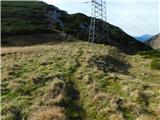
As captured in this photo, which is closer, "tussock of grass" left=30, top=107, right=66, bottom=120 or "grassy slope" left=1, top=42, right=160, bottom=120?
"tussock of grass" left=30, top=107, right=66, bottom=120

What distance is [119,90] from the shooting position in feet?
72.1

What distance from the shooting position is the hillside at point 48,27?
59031 millimetres

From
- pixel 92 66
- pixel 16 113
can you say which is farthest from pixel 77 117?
pixel 92 66

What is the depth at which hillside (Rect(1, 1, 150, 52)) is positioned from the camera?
59.0 meters

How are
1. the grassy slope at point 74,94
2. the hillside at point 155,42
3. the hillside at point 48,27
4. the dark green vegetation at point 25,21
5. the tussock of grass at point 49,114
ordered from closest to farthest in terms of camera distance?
the tussock of grass at point 49,114, the grassy slope at point 74,94, the hillside at point 48,27, the dark green vegetation at point 25,21, the hillside at point 155,42

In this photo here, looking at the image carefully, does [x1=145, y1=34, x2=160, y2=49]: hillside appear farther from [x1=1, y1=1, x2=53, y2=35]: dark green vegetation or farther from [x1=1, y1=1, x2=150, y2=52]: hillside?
[x1=1, y1=1, x2=53, y2=35]: dark green vegetation

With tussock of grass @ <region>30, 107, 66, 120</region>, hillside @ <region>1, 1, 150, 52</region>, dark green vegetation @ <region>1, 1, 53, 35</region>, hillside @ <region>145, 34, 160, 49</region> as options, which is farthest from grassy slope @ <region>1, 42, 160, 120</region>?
hillside @ <region>145, 34, 160, 49</region>

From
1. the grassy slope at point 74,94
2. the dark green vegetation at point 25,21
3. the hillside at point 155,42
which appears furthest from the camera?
Result: the hillside at point 155,42

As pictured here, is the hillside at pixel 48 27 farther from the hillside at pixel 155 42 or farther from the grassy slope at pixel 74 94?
the hillside at pixel 155 42

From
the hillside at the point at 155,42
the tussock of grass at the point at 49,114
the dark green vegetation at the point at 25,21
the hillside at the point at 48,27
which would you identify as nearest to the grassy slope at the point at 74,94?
the tussock of grass at the point at 49,114

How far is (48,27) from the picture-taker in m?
68.1

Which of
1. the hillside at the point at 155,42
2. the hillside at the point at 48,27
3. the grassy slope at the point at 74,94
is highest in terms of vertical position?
the hillside at the point at 48,27

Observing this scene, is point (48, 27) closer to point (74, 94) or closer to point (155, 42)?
point (74, 94)

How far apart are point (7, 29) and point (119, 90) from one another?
1743 inches
